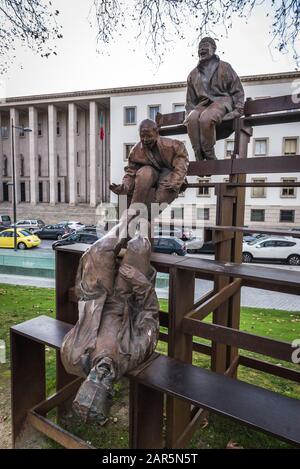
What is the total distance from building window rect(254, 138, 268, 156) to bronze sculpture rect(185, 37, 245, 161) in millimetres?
20533

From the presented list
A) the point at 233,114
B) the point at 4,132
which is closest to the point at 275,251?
the point at 233,114

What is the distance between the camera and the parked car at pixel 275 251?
13.0 m

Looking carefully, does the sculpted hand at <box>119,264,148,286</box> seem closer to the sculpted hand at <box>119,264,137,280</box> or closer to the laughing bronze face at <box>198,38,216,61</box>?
the sculpted hand at <box>119,264,137,280</box>

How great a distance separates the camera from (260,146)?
22172 mm

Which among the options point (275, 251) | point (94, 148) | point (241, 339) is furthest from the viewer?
point (94, 148)

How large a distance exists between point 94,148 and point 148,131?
27495 millimetres

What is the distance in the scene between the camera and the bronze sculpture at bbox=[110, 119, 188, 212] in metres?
2.33

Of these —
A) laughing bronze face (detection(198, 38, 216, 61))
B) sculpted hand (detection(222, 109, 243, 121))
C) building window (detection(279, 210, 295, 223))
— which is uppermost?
laughing bronze face (detection(198, 38, 216, 61))

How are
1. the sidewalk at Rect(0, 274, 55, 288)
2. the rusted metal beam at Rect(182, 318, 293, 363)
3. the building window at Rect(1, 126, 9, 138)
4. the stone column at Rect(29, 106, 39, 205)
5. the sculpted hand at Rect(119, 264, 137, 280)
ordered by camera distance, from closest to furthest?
the sculpted hand at Rect(119, 264, 137, 280), the rusted metal beam at Rect(182, 318, 293, 363), the sidewalk at Rect(0, 274, 55, 288), the stone column at Rect(29, 106, 39, 205), the building window at Rect(1, 126, 9, 138)

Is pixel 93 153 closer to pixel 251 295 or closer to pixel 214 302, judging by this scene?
pixel 251 295

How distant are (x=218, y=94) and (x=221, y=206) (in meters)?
1.17

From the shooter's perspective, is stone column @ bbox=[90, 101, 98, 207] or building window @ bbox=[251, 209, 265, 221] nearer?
building window @ bbox=[251, 209, 265, 221]

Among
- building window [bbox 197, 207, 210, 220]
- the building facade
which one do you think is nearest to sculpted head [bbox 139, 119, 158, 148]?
the building facade
